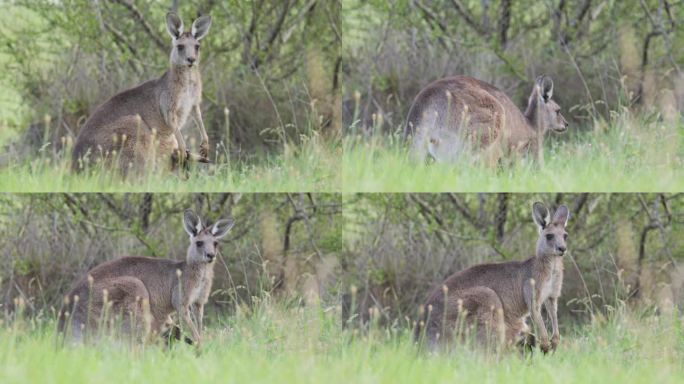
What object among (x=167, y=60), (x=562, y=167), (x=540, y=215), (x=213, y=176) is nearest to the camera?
(x=540, y=215)

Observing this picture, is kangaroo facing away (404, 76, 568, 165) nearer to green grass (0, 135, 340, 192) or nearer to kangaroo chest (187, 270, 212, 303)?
green grass (0, 135, 340, 192)

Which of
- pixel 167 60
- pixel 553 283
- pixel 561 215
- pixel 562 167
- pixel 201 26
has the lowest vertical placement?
pixel 553 283

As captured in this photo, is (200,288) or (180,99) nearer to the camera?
(200,288)

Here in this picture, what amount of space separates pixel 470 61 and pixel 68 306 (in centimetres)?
350

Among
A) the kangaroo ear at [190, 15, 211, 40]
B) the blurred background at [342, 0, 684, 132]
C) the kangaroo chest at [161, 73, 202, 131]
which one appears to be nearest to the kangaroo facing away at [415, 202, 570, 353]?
the blurred background at [342, 0, 684, 132]

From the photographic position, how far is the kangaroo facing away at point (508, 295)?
9.12 m

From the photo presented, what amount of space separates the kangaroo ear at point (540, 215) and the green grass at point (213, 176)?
1503 millimetres

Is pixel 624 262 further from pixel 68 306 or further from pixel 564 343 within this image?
pixel 68 306

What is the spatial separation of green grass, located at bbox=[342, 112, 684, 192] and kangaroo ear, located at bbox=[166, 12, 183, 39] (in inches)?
58.5

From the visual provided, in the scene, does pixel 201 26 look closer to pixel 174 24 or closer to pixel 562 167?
pixel 174 24

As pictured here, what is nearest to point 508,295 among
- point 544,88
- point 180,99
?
point 544,88

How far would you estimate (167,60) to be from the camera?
10086mm

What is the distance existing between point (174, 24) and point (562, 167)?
3.02 metres

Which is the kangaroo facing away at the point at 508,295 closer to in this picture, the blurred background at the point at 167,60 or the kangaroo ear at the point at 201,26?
the blurred background at the point at 167,60
